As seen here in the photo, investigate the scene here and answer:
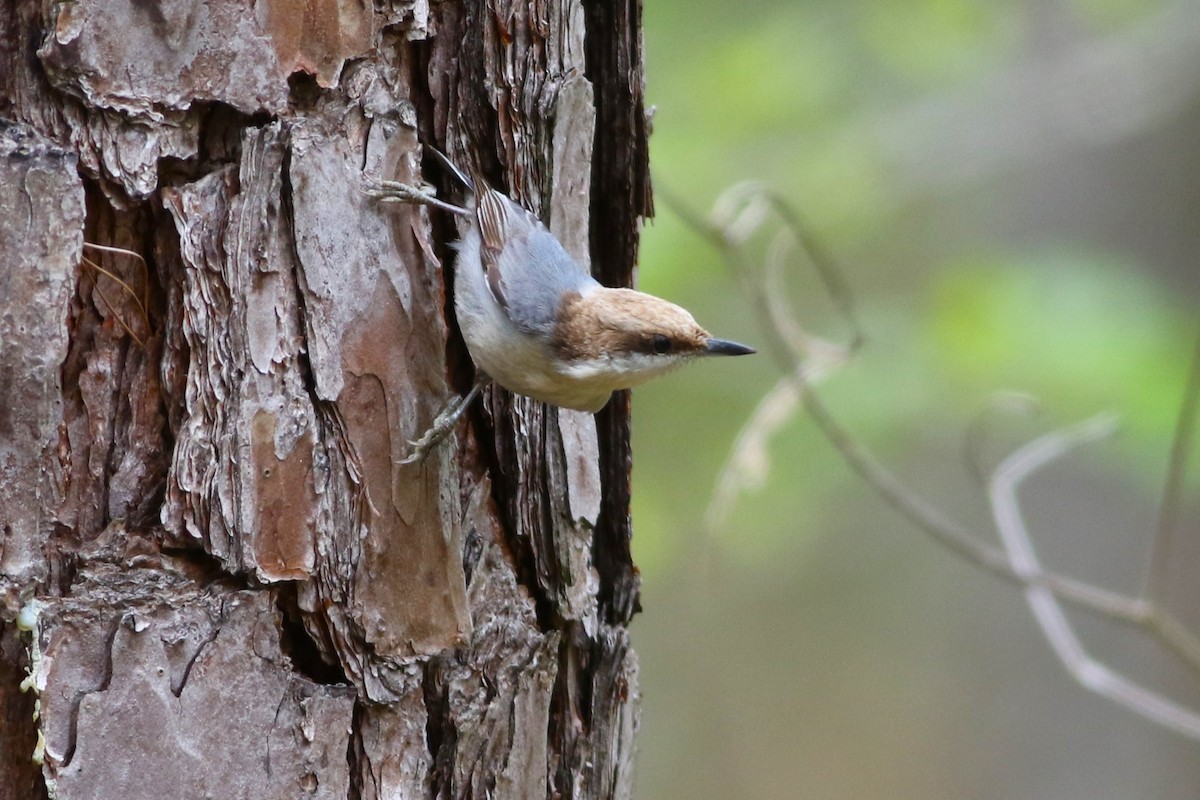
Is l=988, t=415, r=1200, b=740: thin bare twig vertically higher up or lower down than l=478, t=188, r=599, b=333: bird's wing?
lower down

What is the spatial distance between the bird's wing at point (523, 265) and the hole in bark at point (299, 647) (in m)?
0.74

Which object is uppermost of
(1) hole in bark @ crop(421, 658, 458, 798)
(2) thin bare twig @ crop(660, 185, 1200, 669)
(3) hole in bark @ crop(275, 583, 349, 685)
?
(2) thin bare twig @ crop(660, 185, 1200, 669)

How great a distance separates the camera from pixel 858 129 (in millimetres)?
4555

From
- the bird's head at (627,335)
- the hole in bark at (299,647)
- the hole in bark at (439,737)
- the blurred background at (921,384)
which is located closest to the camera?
the hole in bark at (299,647)

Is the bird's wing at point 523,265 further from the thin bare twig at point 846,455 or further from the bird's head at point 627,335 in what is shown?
the thin bare twig at point 846,455

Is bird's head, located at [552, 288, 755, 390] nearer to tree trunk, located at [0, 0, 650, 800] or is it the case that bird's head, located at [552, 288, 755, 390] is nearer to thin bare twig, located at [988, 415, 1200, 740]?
tree trunk, located at [0, 0, 650, 800]

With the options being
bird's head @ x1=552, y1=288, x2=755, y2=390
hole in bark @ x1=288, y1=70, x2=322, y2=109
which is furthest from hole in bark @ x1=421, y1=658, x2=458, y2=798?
hole in bark @ x1=288, y1=70, x2=322, y2=109

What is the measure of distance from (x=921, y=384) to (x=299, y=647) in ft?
9.37

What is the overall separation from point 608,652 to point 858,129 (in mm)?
2938

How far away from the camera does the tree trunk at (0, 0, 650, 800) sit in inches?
66.5

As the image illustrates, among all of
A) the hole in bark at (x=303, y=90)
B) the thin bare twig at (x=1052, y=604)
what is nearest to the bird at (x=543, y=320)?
the hole in bark at (x=303, y=90)

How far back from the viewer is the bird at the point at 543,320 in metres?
2.19

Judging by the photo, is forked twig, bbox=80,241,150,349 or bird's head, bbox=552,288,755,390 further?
bird's head, bbox=552,288,755,390

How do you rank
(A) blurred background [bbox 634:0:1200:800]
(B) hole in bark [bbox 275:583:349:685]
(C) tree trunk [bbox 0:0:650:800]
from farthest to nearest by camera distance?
(A) blurred background [bbox 634:0:1200:800] < (B) hole in bark [bbox 275:583:349:685] < (C) tree trunk [bbox 0:0:650:800]
